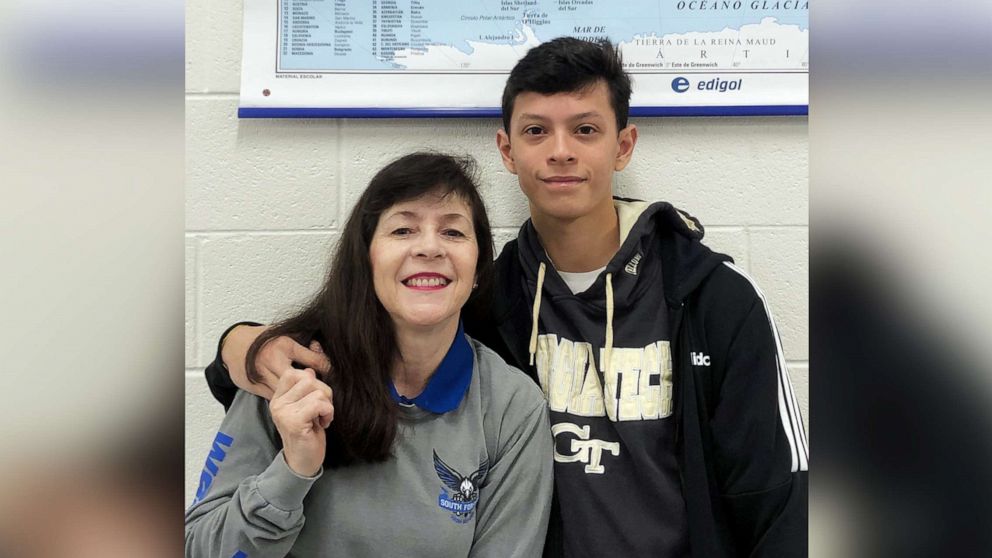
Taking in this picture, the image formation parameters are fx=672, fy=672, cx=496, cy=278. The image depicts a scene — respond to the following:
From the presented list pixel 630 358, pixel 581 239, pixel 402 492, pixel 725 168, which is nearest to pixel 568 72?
pixel 581 239

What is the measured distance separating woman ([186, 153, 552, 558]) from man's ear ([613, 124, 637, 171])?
1.01 feet

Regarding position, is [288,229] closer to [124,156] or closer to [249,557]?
[249,557]

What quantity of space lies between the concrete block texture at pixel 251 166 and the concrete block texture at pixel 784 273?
88 cm

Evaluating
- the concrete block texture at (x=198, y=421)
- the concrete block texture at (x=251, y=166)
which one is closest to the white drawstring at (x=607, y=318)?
the concrete block texture at (x=251, y=166)

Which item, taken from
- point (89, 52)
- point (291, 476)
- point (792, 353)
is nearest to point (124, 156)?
point (89, 52)

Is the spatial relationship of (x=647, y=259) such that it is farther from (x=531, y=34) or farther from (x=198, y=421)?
(x=198, y=421)

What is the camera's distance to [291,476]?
3.15 ft

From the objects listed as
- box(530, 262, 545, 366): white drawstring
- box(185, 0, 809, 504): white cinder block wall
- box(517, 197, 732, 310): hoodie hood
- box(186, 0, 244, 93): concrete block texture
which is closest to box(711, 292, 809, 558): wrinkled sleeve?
box(517, 197, 732, 310): hoodie hood

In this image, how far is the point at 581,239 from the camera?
1.29m

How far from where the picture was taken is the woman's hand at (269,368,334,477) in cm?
96

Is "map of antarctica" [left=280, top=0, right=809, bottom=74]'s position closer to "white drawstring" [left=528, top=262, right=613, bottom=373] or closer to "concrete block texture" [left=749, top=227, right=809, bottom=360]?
"concrete block texture" [left=749, top=227, right=809, bottom=360]

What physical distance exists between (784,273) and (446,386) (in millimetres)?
763

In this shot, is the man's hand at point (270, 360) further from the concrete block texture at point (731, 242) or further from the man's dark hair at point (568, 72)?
the concrete block texture at point (731, 242)

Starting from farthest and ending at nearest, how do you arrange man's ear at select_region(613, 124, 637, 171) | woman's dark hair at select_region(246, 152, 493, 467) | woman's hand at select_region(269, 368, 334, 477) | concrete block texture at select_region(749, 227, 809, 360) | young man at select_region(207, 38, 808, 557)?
concrete block texture at select_region(749, 227, 809, 360) → man's ear at select_region(613, 124, 637, 171) → young man at select_region(207, 38, 808, 557) → woman's dark hair at select_region(246, 152, 493, 467) → woman's hand at select_region(269, 368, 334, 477)
